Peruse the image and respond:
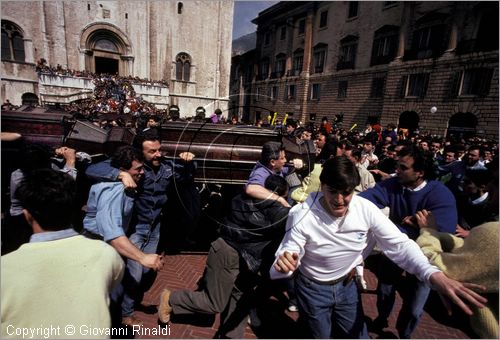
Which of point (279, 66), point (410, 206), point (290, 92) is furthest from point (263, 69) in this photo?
point (410, 206)

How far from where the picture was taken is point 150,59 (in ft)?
81.7

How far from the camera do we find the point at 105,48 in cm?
2370

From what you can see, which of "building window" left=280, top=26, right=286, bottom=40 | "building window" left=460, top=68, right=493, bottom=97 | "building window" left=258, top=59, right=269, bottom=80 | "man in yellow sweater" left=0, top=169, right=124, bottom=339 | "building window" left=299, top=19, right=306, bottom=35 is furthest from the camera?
"building window" left=258, top=59, right=269, bottom=80

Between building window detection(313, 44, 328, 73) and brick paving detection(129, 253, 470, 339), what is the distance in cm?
2631

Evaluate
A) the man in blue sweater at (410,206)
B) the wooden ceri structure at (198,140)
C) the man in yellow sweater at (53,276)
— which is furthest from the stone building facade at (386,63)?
the man in yellow sweater at (53,276)

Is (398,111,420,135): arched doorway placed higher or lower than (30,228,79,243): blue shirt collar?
higher

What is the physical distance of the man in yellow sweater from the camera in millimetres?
1261

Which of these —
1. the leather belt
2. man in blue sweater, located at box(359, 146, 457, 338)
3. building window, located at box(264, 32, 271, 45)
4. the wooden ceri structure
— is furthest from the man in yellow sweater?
building window, located at box(264, 32, 271, 45)

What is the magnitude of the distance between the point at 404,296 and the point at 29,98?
92.9 ft

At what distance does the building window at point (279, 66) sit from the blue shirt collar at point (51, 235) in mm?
30636

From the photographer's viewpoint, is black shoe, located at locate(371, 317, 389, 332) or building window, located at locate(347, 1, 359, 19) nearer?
black shoe, located at locate(371, 317, 389, 332)

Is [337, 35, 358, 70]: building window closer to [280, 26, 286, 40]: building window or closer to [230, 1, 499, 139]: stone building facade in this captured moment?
[230, 1, 499, 139]: stone building facade

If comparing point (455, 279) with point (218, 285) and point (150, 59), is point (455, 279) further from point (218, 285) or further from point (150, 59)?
point (150, 59)

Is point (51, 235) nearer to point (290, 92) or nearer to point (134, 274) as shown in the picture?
point (134, 274)
